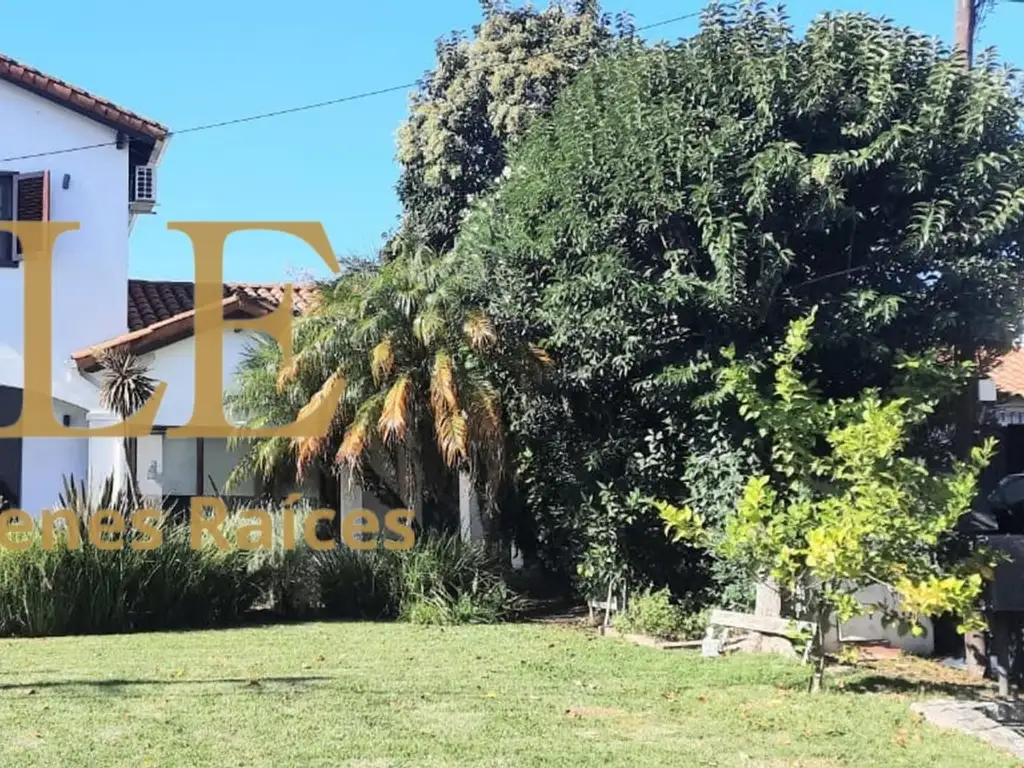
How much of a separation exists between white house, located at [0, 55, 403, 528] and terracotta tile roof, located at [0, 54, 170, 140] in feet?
0.06

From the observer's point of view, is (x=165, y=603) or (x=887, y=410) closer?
(x=887, y=410)

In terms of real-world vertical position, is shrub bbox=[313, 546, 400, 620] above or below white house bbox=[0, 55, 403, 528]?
below

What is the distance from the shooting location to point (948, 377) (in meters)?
10.3

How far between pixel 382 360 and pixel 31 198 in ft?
25.0

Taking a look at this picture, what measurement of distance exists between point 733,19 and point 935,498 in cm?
572

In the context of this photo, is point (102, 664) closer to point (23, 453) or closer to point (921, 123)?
point (23, 453)

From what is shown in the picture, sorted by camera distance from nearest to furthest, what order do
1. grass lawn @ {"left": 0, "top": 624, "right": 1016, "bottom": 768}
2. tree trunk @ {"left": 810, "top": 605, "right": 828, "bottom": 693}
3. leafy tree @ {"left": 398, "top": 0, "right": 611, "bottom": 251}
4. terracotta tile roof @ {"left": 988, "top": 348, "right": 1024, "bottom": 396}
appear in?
1. grass lawn @ {"left": 0, "top": 624, "right": 1016, "bottom": 768}
2. tree trunk @ {"left": 810, "top": 605, "right": 828, "bottom": 693}
3. terracotta tile roof @ {"left": 988, "top": 348, "right": 1024, "bottom": 396}
4. leafy tree @ {"left": 398, "top": 0, "right": 611, "bottom": 251}

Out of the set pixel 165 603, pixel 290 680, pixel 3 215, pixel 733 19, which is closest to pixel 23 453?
pixel 3 215

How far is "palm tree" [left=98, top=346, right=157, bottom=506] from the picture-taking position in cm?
1480

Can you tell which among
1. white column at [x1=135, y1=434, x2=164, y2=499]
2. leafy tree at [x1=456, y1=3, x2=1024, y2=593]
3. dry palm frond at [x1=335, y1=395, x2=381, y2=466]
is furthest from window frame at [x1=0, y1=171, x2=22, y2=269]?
leafy tree at [x1=456, y1=3, x2=1024, y2=593]

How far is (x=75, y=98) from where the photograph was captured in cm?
1778

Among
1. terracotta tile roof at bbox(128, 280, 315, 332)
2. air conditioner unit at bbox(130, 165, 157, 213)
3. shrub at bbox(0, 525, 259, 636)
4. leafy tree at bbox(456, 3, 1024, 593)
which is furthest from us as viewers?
air conditioner unit at bbox(130, 165, 157, 213)

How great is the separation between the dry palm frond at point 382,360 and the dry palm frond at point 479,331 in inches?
41.6

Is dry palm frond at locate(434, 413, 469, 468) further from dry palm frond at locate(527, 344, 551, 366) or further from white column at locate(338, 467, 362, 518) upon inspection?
white column at locate(338, 467, 362, 518)
